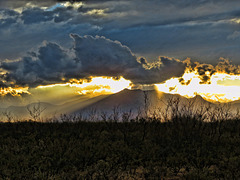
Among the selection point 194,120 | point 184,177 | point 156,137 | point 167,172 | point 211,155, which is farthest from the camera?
point 194,120

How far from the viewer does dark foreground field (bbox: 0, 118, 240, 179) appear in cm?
968

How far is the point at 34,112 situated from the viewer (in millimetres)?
21875

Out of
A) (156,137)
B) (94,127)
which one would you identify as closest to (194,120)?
(156,137)

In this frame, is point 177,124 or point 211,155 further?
point 177,124

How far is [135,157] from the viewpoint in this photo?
11.8 m

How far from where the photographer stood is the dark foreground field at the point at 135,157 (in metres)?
9.68

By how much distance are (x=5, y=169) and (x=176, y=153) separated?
6.82 m

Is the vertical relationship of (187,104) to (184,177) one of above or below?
above

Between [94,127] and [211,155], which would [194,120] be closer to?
[211,155]

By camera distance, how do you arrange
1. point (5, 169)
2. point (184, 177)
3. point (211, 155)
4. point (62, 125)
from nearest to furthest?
1. point (184, 177)
2. point (5, 169)
3. point (211, 155)
4. point (62, 125)

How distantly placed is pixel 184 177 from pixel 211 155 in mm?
3086

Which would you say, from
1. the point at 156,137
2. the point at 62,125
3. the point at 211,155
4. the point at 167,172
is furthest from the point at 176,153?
the point at 62,125

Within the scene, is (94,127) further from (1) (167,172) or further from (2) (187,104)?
(1) (167,172)

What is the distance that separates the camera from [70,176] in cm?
945
